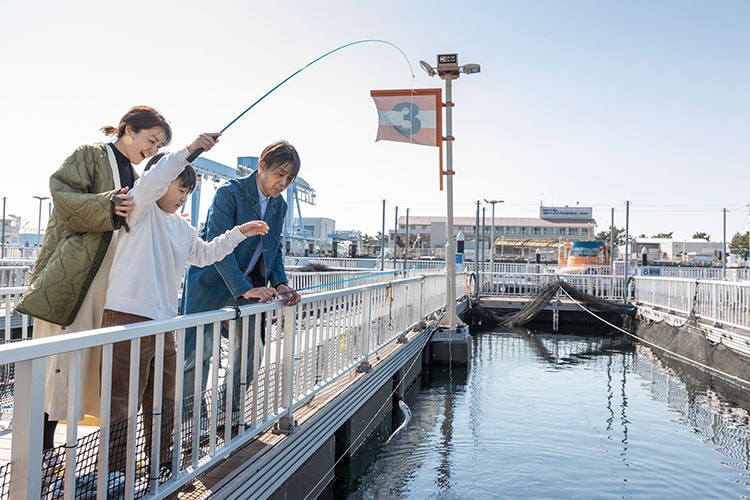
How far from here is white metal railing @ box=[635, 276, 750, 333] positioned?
9.32 m

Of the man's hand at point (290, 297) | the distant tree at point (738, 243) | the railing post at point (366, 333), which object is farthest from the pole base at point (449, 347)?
the distant tree at point (738, 243)

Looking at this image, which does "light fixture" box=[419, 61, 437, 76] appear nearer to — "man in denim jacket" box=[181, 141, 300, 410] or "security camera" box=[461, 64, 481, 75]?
"security camera" box=[461, 64, 481, 75]

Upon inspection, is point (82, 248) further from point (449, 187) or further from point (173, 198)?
point (449, 187)

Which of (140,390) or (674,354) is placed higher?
(140,390)

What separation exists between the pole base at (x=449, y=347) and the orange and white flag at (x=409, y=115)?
10.5 ft

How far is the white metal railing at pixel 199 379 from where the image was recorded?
1730 mm

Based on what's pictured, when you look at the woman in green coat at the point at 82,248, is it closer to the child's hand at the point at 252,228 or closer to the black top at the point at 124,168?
the black top at the point at 124,168

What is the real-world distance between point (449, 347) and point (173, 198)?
7.81 m

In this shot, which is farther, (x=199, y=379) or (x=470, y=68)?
(x=470, y=68)

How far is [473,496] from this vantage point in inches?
179

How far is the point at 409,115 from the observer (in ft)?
30.5

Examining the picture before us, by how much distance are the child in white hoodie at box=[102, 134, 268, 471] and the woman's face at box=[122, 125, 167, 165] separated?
0.25ft

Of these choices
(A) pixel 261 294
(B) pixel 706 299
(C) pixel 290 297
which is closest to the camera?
(A) pixel 261 294

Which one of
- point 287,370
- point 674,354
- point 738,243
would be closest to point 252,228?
point 287,370
